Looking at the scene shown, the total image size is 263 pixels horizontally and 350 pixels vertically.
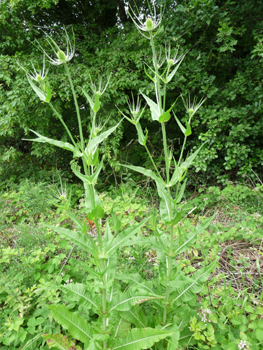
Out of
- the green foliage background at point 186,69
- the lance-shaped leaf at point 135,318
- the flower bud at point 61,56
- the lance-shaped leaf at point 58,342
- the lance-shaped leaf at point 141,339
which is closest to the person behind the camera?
the flower bud at point 61,56

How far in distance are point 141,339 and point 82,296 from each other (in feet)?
1.47

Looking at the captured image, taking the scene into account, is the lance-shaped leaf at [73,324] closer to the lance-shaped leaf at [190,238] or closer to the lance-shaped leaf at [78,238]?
the lance-shaped leaf at [78,238]

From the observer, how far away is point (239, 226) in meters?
2.47

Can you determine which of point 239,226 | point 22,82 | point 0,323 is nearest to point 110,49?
point 22,82

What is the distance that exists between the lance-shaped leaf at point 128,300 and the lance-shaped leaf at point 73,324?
0.20 meters

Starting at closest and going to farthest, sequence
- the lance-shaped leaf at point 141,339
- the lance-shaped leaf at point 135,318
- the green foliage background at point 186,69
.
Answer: the lance-shaped leaf at point 141,339, the lance-shaped leaf at point 135,318, the green foliage background at point 186,69

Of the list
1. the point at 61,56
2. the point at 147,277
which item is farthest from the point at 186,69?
the point at 147,277

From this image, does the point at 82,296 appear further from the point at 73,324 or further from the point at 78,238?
the point at 78,238

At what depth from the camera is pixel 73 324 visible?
4.34 ft

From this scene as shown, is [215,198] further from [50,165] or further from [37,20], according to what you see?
[37,20]

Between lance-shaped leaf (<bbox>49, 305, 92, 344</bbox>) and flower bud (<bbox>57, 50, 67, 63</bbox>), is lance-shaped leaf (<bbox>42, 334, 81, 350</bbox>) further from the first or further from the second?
flower bud (<bbox>57, 50, 67, 63</bbox>)

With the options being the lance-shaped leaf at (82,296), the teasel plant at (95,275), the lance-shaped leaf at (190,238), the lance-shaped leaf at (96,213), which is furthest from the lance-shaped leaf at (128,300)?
the lance-shaped leaf at (96,213)

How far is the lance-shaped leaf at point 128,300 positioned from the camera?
132 centimetres

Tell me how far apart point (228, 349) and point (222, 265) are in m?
→ 1.13
